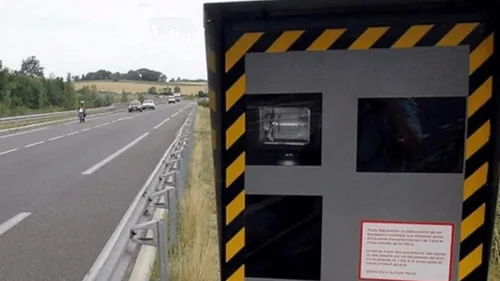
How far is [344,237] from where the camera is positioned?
199 cm

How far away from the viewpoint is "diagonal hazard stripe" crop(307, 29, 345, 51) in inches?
75.2

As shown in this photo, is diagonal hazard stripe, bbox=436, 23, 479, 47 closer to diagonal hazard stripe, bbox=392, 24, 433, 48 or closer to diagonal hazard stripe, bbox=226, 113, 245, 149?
diagonal hazard stripe, bbox=392, 24, 433, 48

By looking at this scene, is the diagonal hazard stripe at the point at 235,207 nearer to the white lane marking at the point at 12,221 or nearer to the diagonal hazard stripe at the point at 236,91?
the diagonal hazard stripe at the point at 236,91

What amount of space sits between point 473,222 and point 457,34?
80 cm

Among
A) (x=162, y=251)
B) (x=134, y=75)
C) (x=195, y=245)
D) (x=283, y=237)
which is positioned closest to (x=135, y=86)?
(x=134, y=75)

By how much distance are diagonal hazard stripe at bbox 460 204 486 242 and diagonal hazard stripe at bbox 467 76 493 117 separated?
0.42 meters

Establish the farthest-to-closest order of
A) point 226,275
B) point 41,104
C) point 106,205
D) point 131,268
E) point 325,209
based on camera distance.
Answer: point 41,104
point 106,205
point 131,268
point 226,275
point 325,209

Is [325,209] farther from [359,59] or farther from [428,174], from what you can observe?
[359,59]

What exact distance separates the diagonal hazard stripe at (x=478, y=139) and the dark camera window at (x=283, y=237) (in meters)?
0.65

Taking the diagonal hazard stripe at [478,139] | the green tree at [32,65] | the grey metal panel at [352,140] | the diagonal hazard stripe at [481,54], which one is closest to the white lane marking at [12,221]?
the grey metal panel at [352,140]

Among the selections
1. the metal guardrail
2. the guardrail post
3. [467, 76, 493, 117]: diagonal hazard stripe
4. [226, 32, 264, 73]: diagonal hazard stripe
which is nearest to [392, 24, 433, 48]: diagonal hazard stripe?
[467, 76, 493, 117]: diagonal hazard stripe

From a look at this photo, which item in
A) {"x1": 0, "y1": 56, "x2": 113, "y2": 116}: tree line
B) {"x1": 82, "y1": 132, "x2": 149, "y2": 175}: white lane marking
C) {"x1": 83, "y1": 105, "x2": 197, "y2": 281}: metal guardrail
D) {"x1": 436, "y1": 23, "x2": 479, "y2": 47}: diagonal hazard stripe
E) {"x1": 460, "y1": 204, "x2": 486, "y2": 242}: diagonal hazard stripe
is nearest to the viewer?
{"x1": 436, "y1": 23, "x2": 479, "y2": 47}: diagonal hazard stripe

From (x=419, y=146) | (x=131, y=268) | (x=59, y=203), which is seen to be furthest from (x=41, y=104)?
(x=419, y=146)

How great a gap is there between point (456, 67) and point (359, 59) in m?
0.39
